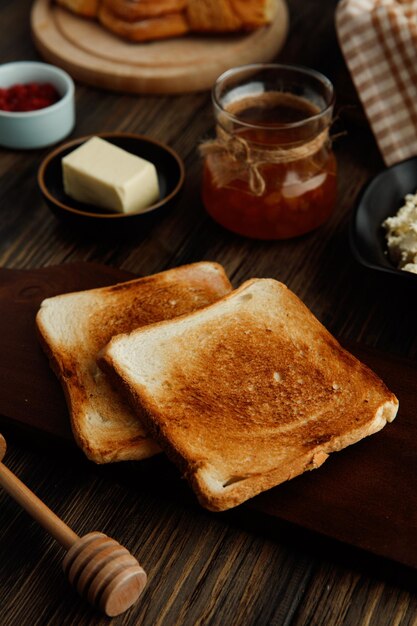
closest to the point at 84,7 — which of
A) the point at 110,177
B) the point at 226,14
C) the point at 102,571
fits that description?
the point at 226,14

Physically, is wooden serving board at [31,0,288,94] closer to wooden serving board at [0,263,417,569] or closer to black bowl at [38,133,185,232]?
black bowl at [38,133,185,232]

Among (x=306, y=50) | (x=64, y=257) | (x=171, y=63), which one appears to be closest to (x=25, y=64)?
(x=171, y=63)

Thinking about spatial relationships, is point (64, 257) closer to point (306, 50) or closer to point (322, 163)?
point (322, 163)

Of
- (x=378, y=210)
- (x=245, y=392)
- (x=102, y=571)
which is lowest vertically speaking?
(x=378, y=210)

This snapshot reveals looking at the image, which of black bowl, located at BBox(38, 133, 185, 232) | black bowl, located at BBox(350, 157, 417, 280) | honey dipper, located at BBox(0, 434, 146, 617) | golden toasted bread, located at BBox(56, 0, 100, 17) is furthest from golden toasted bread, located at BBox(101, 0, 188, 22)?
honey dipper, located at BBox(0, 434, 146, 617)

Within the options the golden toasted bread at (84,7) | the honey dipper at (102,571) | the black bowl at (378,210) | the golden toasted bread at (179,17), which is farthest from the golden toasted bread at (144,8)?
the honey dipper at (102,571)

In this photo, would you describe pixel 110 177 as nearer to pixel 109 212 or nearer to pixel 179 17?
pixel 109 212
